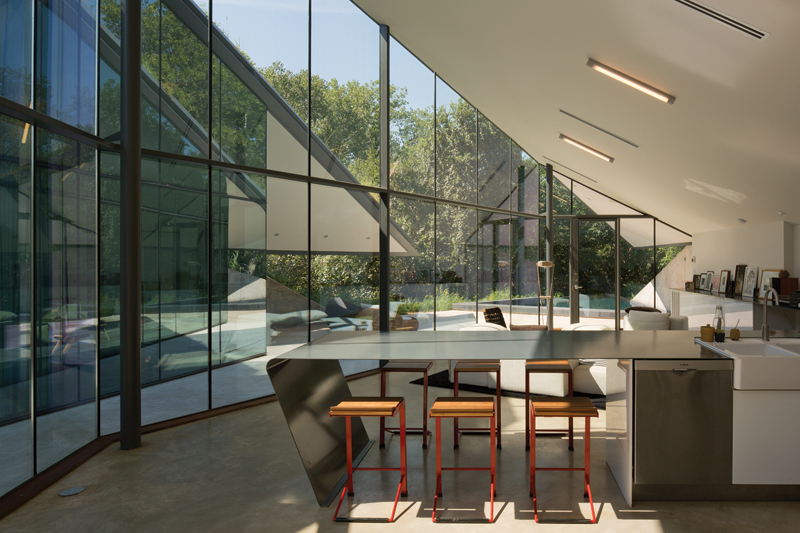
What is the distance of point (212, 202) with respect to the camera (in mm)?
5289

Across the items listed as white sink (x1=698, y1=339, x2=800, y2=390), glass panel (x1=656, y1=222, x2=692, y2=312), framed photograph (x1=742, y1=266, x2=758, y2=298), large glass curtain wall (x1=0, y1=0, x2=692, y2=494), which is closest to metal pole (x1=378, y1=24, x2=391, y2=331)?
large glass curtain wall (x1=0, y1=0, x2=692, y2=494)

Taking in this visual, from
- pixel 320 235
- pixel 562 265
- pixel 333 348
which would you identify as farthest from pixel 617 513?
pixel 562 265

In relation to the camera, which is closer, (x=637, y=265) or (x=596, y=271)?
(x=637, y=265)

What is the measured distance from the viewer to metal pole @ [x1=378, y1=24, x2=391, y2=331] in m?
7.22

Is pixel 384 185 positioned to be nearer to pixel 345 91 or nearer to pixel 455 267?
pixel 345 91

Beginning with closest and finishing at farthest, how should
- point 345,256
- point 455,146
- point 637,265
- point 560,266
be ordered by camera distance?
point 345,256 < point 455,146 < point 637,265 < point 560,266

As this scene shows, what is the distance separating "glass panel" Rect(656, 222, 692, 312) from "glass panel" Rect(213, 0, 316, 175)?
8364mm

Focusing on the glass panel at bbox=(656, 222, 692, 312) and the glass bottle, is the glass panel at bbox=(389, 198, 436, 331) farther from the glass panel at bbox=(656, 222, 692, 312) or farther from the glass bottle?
the glass panel at bbox=(656, 222, 692, 312)

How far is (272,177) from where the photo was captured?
588 centimetres

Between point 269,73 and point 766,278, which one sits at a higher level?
point 269,73

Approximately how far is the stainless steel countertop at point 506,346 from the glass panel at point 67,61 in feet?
8.83

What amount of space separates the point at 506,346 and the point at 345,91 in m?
4.67

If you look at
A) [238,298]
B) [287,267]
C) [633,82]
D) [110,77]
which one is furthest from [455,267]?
[110,77]

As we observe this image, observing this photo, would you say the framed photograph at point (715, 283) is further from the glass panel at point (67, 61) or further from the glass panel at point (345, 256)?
the glass panel at point (67, 61)
